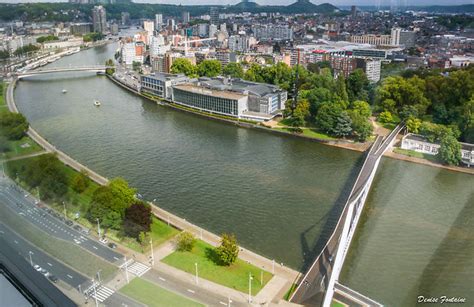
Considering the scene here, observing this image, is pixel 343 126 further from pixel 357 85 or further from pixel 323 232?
pixel 323 232

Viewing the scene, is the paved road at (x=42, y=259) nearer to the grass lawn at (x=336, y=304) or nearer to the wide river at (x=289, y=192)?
the grass lawn at (x=336, y=304)

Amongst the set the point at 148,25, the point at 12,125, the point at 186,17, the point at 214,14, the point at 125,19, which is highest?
the point at 214,14

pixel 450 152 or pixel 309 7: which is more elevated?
pixel 309 7

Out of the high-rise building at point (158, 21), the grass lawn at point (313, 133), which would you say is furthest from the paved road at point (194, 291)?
the high-rise building at point (158, 21)

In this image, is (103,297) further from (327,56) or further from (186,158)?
(327,56)

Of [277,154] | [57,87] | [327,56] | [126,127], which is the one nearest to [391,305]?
[277,154]

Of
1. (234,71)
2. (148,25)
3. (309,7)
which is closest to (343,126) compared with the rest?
(234,71)

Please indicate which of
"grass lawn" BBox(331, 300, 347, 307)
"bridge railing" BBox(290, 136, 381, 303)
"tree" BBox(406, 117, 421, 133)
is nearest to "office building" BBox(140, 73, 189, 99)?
"tree" BBox(406, 117, 421, 133)

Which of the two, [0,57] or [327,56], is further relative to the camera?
[327,56]

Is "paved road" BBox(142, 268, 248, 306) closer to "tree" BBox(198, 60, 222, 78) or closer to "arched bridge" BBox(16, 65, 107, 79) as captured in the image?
"tree" BBox(198, 60, 222, 78)
